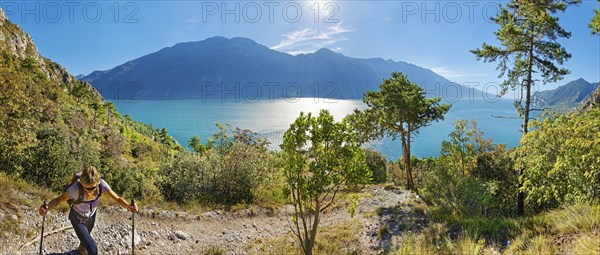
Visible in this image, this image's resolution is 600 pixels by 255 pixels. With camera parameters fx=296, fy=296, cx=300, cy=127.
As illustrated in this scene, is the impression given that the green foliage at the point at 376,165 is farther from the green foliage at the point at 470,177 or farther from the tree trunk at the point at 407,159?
the tree trunk at the point at 407,159

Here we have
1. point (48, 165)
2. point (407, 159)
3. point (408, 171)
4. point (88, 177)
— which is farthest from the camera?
point (408, 171)

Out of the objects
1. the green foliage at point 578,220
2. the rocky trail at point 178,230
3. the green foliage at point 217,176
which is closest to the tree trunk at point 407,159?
Answer: the rocky trail at point 178,230

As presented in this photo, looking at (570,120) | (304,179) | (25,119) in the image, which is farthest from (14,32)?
(570,120)

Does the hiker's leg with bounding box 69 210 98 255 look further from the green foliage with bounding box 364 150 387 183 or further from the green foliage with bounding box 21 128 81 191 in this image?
the green foliage with bounding box 364 150 387 183

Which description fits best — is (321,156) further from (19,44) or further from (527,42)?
(19,44)

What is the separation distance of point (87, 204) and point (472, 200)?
16482 mm

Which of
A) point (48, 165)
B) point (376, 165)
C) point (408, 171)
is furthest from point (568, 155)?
point (376, 165)

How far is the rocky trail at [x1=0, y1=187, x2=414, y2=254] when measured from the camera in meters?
8.48

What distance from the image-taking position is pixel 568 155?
902 centimetres

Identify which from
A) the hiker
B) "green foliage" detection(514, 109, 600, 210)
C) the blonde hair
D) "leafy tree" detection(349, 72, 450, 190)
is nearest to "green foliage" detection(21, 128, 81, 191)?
the hiker

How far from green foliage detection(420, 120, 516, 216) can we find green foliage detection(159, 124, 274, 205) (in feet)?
34.1

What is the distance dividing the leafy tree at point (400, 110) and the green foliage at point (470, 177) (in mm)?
2222

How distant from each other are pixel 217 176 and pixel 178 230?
4.63m

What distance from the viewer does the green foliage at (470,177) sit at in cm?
1565
